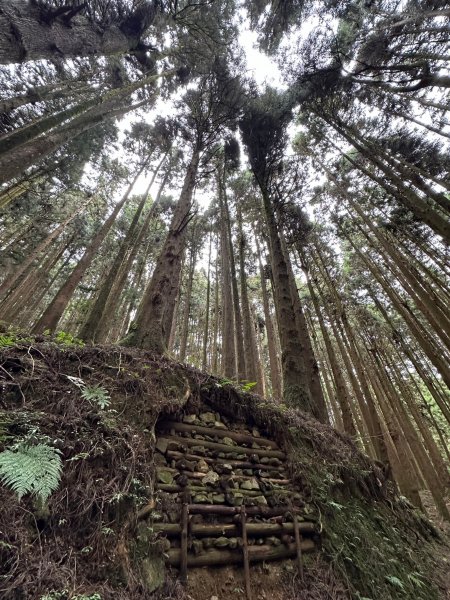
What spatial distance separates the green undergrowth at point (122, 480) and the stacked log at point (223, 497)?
0.25m

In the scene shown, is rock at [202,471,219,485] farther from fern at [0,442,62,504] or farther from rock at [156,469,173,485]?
fern at [0,442,62,504]

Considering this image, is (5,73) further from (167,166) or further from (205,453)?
(205,453)

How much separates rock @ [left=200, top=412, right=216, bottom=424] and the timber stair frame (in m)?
0.11

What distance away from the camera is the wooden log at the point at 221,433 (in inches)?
145

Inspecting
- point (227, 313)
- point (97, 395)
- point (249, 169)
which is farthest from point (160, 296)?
point (249, 169)

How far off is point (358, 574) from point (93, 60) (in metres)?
15.0

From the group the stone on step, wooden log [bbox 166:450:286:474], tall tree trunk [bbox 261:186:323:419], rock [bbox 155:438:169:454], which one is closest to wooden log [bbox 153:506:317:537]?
wooden log [bbox 166:450:286:474]

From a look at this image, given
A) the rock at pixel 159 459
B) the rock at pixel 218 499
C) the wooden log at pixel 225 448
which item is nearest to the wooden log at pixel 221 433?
the wooden log at pixel 225 448

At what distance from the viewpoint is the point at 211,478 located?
3.42 meters

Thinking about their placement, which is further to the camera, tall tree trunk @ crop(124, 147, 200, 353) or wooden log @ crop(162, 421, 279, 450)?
tall tree trunk @ crop(124, 147, 200, 353)

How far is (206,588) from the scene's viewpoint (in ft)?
8.59

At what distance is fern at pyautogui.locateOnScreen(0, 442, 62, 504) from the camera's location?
6.25ft

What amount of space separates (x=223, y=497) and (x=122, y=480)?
1426 millimetres

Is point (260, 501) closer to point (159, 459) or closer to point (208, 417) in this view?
point (208, 417)
